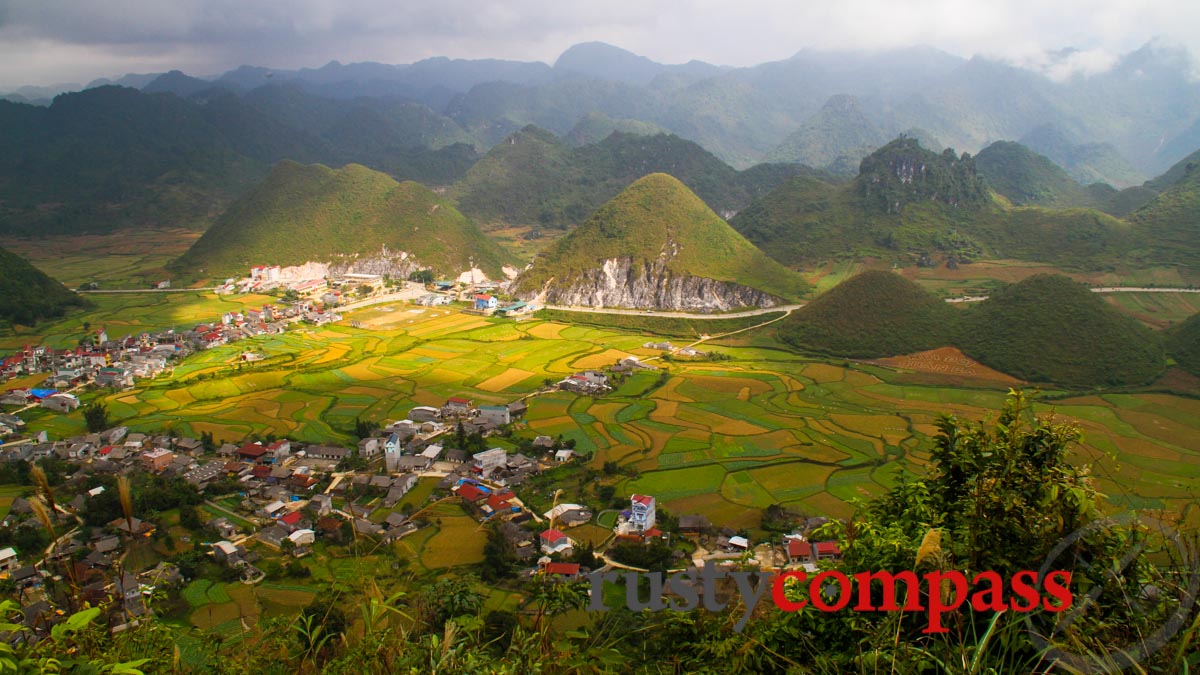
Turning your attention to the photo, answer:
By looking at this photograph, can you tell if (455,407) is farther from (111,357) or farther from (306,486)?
(111,357)

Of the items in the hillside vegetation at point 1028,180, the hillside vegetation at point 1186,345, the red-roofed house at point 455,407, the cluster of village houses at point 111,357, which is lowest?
the red-roofed house at point 455,407

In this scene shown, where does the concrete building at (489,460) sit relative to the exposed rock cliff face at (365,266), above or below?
below

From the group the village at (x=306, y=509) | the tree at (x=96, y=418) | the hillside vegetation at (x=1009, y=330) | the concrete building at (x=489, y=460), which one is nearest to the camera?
the village at (x=306, y=509)

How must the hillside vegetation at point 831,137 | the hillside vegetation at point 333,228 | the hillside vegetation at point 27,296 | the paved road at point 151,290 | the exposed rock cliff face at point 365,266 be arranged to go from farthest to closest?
the hillside vegetation at point 831,137 → the hillside vegetation at point 333,228 → the exposed rock cliff face at point 365,266 → the paved road at point 151,290 → the hillside vegetation at point 27,296

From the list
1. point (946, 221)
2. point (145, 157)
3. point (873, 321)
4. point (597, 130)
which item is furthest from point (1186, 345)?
point (597, 130)

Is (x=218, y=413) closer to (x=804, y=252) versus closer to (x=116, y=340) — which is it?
(x=116, y=340)

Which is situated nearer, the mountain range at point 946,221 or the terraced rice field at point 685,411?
the terraced rice field at point 685,411

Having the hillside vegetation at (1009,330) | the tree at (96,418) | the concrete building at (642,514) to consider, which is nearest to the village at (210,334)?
the tree at (96,418)

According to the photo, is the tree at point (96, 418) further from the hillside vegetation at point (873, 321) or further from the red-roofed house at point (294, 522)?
the hillside vegetation at point (873, 321)
